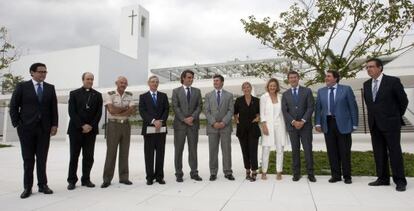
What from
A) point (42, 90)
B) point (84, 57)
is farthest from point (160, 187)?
point (84, 57)

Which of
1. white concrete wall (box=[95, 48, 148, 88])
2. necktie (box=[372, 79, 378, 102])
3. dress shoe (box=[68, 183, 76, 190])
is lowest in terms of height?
dress shoe (box=[68, 183, 76, 190])

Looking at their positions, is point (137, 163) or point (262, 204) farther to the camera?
point (137, 163)

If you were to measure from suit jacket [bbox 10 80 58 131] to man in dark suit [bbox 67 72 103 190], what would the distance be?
358 millimetres

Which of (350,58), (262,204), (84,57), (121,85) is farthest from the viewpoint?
(84,57)

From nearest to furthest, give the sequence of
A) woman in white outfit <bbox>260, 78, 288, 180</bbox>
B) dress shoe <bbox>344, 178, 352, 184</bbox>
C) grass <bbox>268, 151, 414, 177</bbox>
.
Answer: dress shoe <bbox>344, 178, 352, 184</bbox>, woman in white outfit <bbox>260, 78, 288, 180</bbox>, grass <bbox>268, 151, 414, 177</bbox>

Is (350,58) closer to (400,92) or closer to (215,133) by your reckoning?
(400,92)

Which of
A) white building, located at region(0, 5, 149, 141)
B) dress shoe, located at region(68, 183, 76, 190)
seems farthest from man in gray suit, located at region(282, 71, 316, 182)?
white building, located at region(0, 5, 149, 141)

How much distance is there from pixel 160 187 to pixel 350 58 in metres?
5.06

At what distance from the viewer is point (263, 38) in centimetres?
743

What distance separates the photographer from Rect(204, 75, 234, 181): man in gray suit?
514 centimetres

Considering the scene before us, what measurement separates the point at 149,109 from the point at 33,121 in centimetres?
160

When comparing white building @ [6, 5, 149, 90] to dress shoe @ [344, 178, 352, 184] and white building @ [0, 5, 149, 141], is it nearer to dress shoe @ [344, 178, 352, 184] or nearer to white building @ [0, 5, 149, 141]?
white building @ [0, 5, 149, 141]

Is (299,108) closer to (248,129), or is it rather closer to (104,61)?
(248,129)

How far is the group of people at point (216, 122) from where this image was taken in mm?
4184
